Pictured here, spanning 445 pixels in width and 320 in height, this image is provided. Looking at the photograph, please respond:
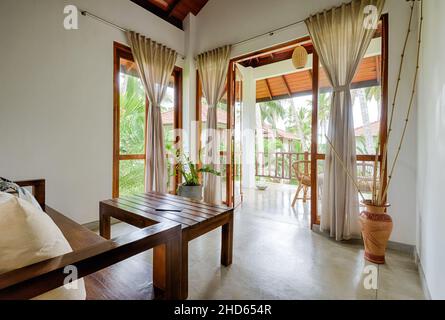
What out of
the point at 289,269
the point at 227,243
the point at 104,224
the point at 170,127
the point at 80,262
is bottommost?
the point at 289,269

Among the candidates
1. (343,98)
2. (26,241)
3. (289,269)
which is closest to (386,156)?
(343,98)

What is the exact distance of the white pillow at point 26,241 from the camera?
0.67m

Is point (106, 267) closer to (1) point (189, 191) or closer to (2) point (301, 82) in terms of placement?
(1) point (189, 191)

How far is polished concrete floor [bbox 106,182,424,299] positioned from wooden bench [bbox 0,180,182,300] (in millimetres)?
339

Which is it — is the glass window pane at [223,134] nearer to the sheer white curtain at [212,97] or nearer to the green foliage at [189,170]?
the sheer white curtain at [212,97]

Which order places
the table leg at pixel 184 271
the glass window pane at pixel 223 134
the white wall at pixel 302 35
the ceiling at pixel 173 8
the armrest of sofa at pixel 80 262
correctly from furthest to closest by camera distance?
the glass window pane at pixel 223 134
the ceiling at pixel 173 8
the white wall at pixel 302 35
the table leg at pixel 184 271
the armrest of sofa at pixel 80 262

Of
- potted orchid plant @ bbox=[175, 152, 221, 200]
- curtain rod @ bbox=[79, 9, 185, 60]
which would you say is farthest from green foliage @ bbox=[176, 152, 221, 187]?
curtain rod @ bbox=[79, 9, 185, 60]

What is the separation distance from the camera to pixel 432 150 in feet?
4.68

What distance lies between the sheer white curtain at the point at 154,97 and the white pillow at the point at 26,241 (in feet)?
7.95

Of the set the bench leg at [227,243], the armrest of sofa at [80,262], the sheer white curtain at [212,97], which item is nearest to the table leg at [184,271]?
the armrest of sofa at [80,262]

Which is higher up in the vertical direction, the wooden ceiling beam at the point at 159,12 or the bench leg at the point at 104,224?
the wooden ceiling beam at the point at 159,12

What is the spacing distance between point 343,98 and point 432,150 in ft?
3.59

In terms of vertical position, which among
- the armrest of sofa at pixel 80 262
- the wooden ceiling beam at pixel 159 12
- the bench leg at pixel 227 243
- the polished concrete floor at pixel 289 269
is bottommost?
the polished concrete floor at pixel 289 269

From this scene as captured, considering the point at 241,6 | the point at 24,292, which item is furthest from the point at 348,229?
the point at 241,6
